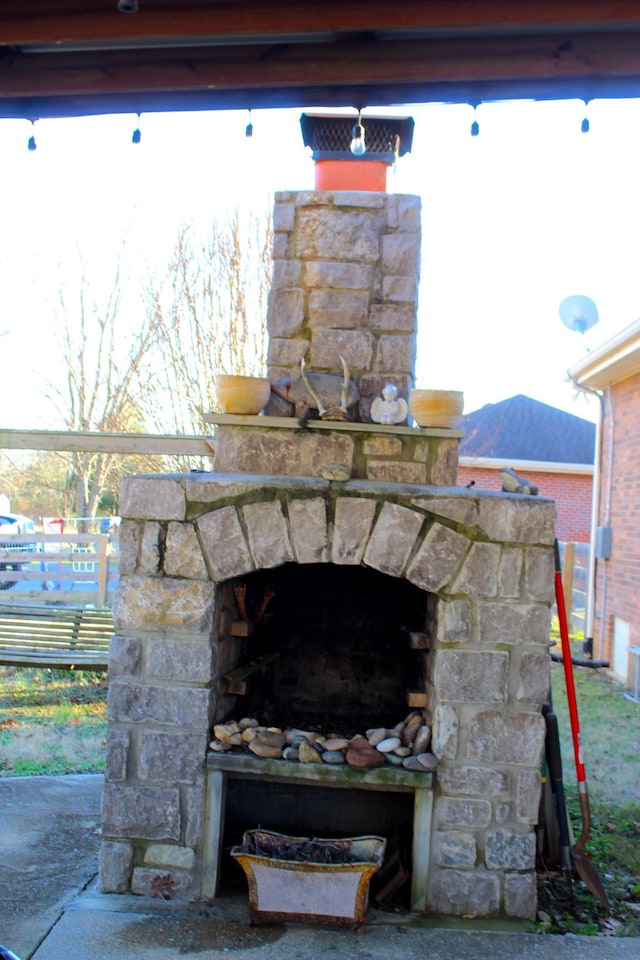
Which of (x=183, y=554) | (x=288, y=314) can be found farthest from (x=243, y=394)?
(x=183, y=554)

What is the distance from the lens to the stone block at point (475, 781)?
3477mm

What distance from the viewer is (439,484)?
3900 mm

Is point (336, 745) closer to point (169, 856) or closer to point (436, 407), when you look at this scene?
point (169, 856)

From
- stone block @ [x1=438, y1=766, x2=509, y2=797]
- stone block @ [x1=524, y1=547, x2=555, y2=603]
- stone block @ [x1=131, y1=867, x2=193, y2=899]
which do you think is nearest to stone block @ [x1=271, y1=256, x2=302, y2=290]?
stone block @ [x1=524, y1=547, x2=555, y2=603]

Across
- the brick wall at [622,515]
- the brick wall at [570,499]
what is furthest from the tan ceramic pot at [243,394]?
the brick wall at [570,499]

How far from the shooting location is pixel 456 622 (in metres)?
3.49

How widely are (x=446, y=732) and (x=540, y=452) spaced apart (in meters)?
15.0

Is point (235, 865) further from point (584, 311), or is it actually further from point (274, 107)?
point (584, 311)

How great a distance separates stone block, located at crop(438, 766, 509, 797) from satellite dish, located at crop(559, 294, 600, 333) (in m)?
7.27

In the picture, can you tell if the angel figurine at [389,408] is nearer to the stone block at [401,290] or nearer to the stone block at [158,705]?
the stone block at [401,290]

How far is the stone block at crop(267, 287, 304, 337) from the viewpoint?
13.4 ft

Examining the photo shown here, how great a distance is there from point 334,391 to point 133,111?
2315 mm

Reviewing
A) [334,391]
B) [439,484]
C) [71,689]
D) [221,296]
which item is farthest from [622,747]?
[221,296]

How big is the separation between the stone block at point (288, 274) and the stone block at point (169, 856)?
2578mm
